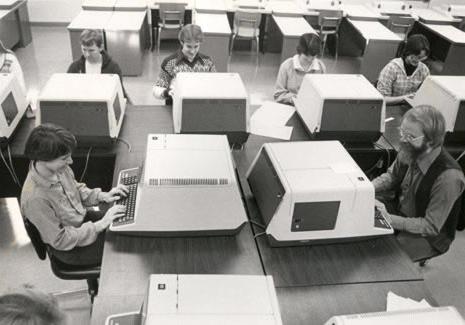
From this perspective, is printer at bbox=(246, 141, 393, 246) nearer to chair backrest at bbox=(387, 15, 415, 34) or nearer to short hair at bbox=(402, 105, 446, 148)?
short hair at bbox=(402, 105, 446, 148)

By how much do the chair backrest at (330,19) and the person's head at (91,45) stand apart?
3.55 metres

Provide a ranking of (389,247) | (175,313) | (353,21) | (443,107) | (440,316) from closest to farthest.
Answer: (175,313), (440,316), (389,247), (443,107), (353,21)

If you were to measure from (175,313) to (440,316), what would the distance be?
746 millimetres

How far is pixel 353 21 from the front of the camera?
5535 millimetres

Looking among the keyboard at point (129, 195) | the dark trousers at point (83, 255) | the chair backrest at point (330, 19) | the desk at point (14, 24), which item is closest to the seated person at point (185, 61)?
the keyboard at point (129, 195)

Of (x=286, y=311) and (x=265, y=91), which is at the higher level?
(x=286, y=311)

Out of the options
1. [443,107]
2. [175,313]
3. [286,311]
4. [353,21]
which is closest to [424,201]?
[443,107]

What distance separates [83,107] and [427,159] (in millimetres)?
1661

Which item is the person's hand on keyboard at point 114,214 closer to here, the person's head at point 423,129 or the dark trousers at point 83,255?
the dark trousers at point 83,255

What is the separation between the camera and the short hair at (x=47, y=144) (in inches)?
61.4

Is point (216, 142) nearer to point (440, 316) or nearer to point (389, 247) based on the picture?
point (389, 247)

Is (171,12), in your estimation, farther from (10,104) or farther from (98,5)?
(10,104)

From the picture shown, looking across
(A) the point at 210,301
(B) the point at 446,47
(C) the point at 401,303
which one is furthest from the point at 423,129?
(B) the point at 446,47

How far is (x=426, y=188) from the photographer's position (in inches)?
76.0
